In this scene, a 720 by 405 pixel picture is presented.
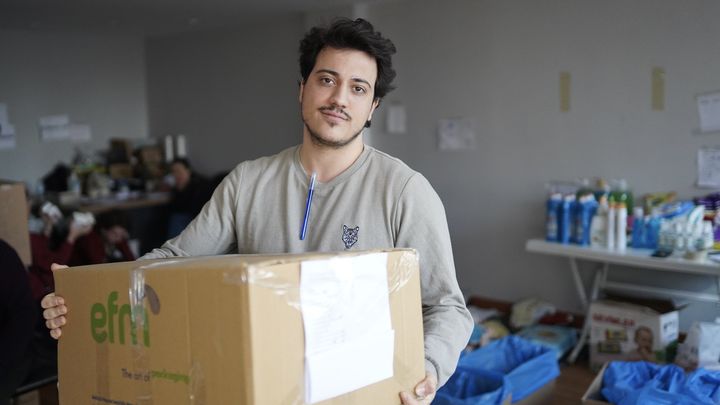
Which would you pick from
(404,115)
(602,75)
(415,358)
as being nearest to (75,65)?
(404,115)

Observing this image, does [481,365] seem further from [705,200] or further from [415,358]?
[415,358]

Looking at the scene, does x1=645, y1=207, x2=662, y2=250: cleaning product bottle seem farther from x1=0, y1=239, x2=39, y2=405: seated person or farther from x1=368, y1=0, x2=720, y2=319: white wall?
x1=0, y1=239, x2=39, y2=405: seated person

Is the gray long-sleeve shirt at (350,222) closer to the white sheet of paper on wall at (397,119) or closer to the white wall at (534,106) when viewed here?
the white wall at (534,106)

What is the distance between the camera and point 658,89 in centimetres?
375

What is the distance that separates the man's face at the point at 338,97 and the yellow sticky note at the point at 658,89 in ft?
9.56

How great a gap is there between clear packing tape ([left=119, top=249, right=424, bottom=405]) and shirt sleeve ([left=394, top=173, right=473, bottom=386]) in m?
0.25

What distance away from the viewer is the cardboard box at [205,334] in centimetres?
87

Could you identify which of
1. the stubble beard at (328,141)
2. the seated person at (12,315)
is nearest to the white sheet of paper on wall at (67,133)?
the seated person at (12,315)

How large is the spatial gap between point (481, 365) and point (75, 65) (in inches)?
200

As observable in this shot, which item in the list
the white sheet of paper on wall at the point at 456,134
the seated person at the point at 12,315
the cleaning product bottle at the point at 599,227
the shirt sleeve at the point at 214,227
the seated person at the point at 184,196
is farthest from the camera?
the seated person at the point at 184,196

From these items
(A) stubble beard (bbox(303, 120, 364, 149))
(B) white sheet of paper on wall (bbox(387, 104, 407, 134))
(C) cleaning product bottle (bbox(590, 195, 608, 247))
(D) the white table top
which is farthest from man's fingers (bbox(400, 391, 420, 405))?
(B) white sheet of paper on wall (bbox(387, 104, 407, 134))

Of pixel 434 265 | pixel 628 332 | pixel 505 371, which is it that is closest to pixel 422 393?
pixel 434 265

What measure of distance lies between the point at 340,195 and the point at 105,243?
400 cm

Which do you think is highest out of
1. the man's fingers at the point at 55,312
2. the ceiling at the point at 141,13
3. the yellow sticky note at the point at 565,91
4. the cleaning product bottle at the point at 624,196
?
the ceiling at the point at 141,13
